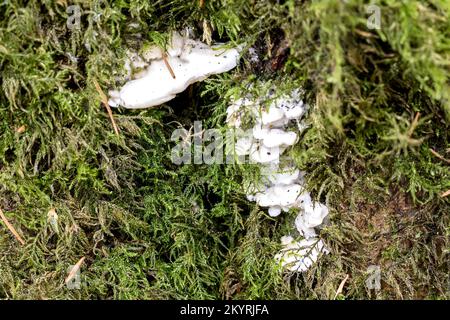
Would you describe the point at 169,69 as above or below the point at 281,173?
above

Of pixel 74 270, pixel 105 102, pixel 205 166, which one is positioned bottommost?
pixel 74 270

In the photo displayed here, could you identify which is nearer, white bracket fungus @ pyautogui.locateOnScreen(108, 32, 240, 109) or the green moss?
the green moss

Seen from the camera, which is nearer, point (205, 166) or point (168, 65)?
point (168, 65)

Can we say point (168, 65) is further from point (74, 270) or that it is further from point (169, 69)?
point (74, 270)

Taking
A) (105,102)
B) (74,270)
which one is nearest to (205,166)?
(105,102)

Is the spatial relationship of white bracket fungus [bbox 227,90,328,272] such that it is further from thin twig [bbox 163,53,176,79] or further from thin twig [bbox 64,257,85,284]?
thin twig [bbox 64,257,85,284]

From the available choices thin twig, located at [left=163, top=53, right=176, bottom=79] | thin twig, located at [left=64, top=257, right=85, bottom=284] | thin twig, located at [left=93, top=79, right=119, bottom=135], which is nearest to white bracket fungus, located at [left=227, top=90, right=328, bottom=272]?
thin twig, located at [left=163, top=53, right=176, bottom=79]

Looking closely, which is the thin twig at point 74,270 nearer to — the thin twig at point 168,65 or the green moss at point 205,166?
the green moss at point 205,166
